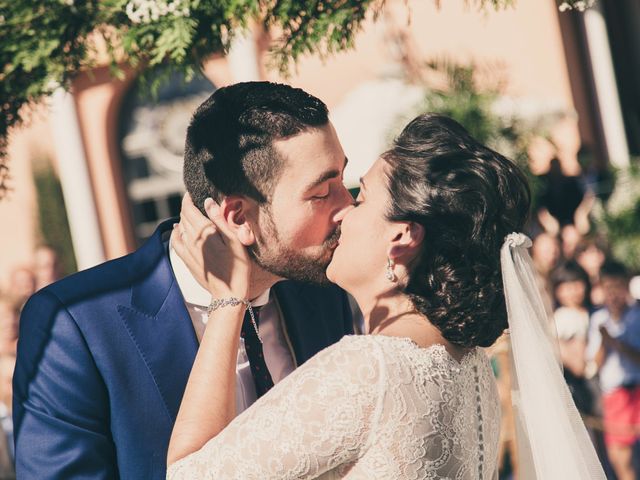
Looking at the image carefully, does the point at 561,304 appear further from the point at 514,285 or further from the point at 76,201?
the point at 76,201

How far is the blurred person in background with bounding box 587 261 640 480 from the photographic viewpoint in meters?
6.63

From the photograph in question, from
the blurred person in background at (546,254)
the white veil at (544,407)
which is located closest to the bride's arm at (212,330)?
the white veil at (544,407)

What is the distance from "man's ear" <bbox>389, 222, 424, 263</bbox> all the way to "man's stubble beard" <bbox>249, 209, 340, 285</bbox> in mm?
296

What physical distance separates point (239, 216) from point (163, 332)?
1.44ft

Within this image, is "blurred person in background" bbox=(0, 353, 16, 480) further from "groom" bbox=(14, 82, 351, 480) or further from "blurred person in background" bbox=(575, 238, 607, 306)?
"blurred person in background" bbox=(575, 238, 607, 306)

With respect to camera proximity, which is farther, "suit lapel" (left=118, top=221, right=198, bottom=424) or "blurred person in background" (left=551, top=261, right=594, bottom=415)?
"blurred person in background" (left=551, top=261, right=594, bottom=415)

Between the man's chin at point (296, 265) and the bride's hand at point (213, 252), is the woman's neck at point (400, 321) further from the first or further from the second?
the bride's hand at point (213, 252)

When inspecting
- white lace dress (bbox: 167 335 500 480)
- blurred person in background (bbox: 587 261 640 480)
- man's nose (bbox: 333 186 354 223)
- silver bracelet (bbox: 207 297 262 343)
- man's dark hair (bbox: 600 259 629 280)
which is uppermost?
man's nose (bbox: 333 186 354 223)

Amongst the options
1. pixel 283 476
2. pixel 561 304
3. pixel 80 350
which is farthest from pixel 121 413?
pixel 561 304

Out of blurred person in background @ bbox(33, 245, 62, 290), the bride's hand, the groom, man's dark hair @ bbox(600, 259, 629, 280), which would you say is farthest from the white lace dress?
blurred person in background @ bbox(33, 245, 62, 290)

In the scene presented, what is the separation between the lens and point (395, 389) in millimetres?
2391

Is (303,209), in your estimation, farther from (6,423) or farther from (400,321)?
(6,423)

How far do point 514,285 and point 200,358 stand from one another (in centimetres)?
91

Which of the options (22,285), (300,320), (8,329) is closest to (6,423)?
(8,329)
